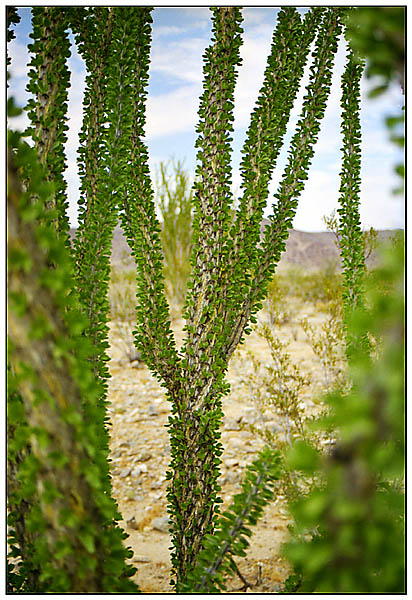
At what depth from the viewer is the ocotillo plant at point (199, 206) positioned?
1152 millimetres

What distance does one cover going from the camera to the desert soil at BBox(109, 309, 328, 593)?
1790 millimetres

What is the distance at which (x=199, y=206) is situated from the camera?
127 centimetres

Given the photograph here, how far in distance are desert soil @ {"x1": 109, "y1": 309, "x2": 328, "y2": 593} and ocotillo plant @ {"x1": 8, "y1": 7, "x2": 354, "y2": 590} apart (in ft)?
1.38

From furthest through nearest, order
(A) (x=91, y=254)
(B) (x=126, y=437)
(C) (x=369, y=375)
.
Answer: (B) (x=126, y=437) < (A) (x=91, y=254) < (C) (x=369, y=375)

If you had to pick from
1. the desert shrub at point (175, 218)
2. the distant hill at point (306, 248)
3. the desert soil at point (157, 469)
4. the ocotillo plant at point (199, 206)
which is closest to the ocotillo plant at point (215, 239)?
the ocotillo plant at point (199, 206)

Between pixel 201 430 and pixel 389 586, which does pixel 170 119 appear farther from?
pixel 389 586

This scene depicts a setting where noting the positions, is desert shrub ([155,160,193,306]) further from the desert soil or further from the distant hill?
the distant hill

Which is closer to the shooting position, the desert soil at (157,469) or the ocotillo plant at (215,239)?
the ocotillo plant at (215,239)

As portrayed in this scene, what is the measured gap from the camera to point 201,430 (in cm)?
125

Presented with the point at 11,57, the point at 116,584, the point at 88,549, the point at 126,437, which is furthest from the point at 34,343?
the point at 126,437

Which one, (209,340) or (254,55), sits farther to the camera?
(254,55)

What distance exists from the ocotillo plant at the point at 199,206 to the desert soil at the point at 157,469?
42 cm

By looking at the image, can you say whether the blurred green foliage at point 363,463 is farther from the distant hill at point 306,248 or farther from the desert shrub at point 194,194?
the distant hill at point 306,248

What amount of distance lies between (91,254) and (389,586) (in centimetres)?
91
